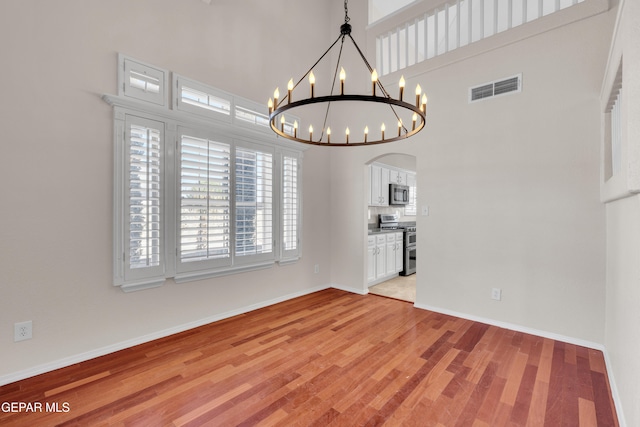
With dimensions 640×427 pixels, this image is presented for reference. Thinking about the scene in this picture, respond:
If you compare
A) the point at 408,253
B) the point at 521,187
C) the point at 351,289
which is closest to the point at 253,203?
the point at 351,289

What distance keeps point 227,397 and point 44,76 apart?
9.30 ft

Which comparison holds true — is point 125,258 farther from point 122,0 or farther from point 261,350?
point 122,0

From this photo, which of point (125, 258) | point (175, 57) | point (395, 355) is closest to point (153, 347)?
point (125, 258)

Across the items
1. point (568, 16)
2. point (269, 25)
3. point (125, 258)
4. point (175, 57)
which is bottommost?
point (125, 258)

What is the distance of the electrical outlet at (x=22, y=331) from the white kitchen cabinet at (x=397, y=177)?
18.2 ft

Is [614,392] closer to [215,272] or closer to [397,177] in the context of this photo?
[215,272]

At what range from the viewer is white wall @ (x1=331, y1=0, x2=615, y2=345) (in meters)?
2.86

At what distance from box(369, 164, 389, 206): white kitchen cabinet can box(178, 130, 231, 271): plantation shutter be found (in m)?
2.82

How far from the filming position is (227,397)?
2.07m

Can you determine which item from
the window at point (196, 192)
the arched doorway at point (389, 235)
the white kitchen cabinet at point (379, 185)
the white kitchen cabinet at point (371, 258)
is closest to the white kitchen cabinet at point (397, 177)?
the arched doorway at point (389, 235)

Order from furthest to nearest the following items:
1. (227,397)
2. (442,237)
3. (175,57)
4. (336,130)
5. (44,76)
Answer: (336,130)
(442,237)
(175,57)
(44,76)
(227,397)

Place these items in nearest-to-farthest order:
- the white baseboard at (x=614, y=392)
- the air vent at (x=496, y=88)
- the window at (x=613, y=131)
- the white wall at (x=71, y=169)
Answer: the white baseboard at (x=614, y=392), the window at (x=613, y=131), the white wall at (x=71, y=169), the air vent at (x=496, y=88)

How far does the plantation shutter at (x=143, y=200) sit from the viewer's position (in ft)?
9.05

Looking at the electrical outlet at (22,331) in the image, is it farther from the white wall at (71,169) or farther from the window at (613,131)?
the window at (613,131)
